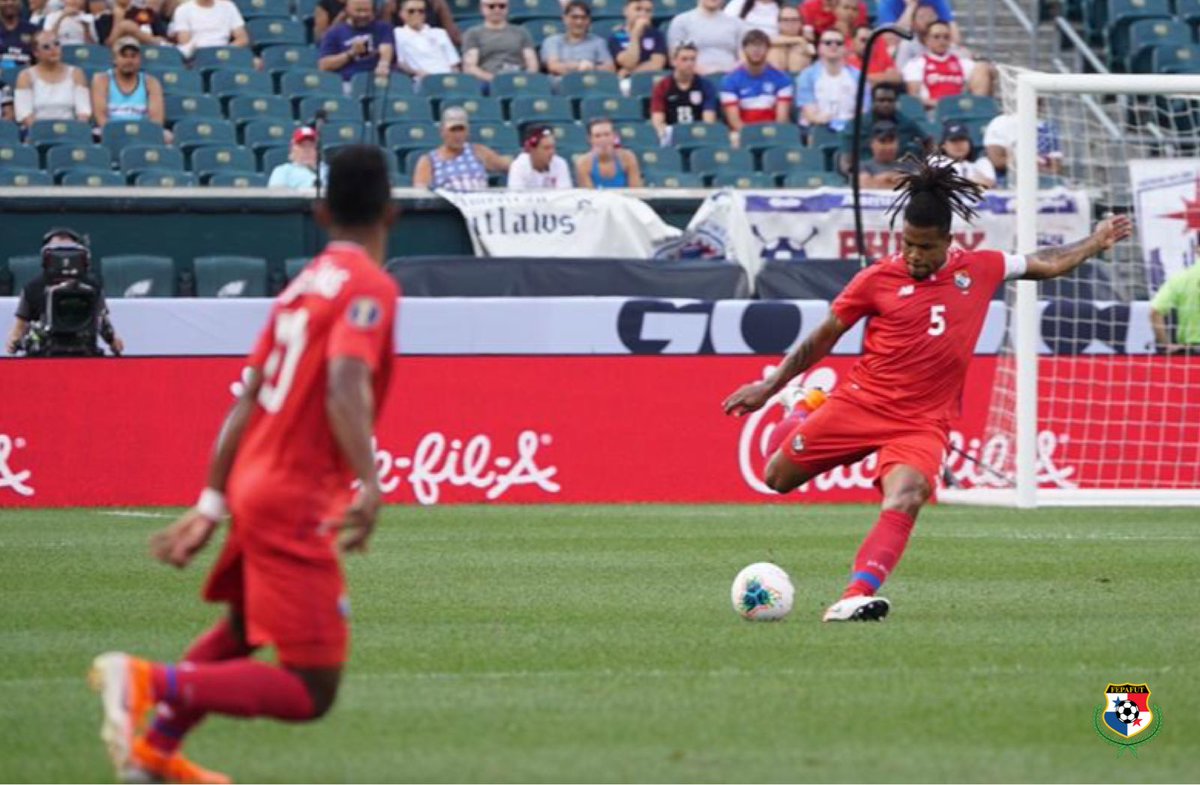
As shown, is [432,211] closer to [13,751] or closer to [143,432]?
[143,432]

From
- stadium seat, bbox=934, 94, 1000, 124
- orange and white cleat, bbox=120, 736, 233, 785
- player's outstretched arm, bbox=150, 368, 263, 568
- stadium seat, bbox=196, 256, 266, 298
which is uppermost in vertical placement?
player's outstretched arm, bbox=150, 368, 263, 568

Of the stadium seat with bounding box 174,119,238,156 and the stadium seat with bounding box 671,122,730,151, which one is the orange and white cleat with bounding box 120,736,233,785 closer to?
the stadium seat with bounding box 174,119,238,156

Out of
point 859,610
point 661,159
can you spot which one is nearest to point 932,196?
point 859,610

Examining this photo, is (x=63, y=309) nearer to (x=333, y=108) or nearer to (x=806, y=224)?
(x=333, y=108)

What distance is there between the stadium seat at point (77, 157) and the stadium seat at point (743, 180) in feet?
19.0

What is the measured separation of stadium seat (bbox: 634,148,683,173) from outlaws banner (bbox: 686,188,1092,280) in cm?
168

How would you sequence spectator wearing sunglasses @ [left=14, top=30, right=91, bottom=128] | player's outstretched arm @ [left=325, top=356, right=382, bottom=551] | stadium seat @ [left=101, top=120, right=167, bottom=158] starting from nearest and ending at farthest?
1. player's outstretched arm @ [left=325, top=356, right=382, bottom=551]
2. spectator wearing sunglasses @ [left=14, top=30, right=91, bottom=128]
3. stadium seat @ [left=101, top=120, right=167, bottom=158]

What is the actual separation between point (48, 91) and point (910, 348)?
13036 millimetres

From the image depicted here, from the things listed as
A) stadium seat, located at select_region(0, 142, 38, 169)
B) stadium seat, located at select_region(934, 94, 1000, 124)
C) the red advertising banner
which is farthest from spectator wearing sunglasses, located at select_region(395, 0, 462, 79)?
the red advertising banner

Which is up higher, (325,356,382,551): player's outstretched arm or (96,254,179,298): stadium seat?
(325,356,382,551): player's outstretched arm

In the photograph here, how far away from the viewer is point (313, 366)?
6121 millimetres

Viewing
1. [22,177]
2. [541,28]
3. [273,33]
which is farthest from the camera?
[541,28]

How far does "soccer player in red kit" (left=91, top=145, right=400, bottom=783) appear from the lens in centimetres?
601

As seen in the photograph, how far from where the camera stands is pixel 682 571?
41.1 feet
